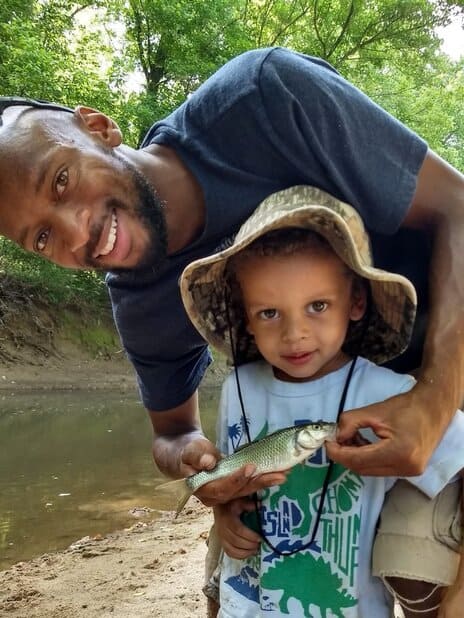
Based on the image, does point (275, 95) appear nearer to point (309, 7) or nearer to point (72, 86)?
point (72, 86)

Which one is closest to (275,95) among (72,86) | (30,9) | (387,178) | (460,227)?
(387,178)

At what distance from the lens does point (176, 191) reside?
197cm

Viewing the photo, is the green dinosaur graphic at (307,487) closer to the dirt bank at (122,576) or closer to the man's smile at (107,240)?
the man's smile at (107,240)

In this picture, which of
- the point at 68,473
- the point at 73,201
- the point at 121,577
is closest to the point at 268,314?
the point at 73,201

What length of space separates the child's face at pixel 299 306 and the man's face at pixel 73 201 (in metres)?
0.41

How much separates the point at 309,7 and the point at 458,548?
47.4 feet

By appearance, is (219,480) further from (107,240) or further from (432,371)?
(107,240)

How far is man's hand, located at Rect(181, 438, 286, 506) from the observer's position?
1.53 metres

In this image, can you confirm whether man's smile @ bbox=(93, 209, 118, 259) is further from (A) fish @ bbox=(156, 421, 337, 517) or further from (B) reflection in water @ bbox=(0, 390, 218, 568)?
(B) reflection in water @ bbox=(0, 390, 218, 568)

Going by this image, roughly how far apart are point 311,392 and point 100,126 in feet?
3.51

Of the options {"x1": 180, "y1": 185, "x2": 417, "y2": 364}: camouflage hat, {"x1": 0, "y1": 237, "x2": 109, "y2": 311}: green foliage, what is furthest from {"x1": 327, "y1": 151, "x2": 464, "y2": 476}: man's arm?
{"x1": 0, "y1": 237, "x2": 109, "y2": 311}: green foliage

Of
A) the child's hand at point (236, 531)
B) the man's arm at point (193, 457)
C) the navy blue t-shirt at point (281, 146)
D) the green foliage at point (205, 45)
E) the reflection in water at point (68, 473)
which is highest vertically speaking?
the green foliage at point (205, 45)

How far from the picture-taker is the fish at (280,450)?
1461 millimetres

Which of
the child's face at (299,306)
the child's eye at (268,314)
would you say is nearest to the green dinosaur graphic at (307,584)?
the child's face at (299,306)
